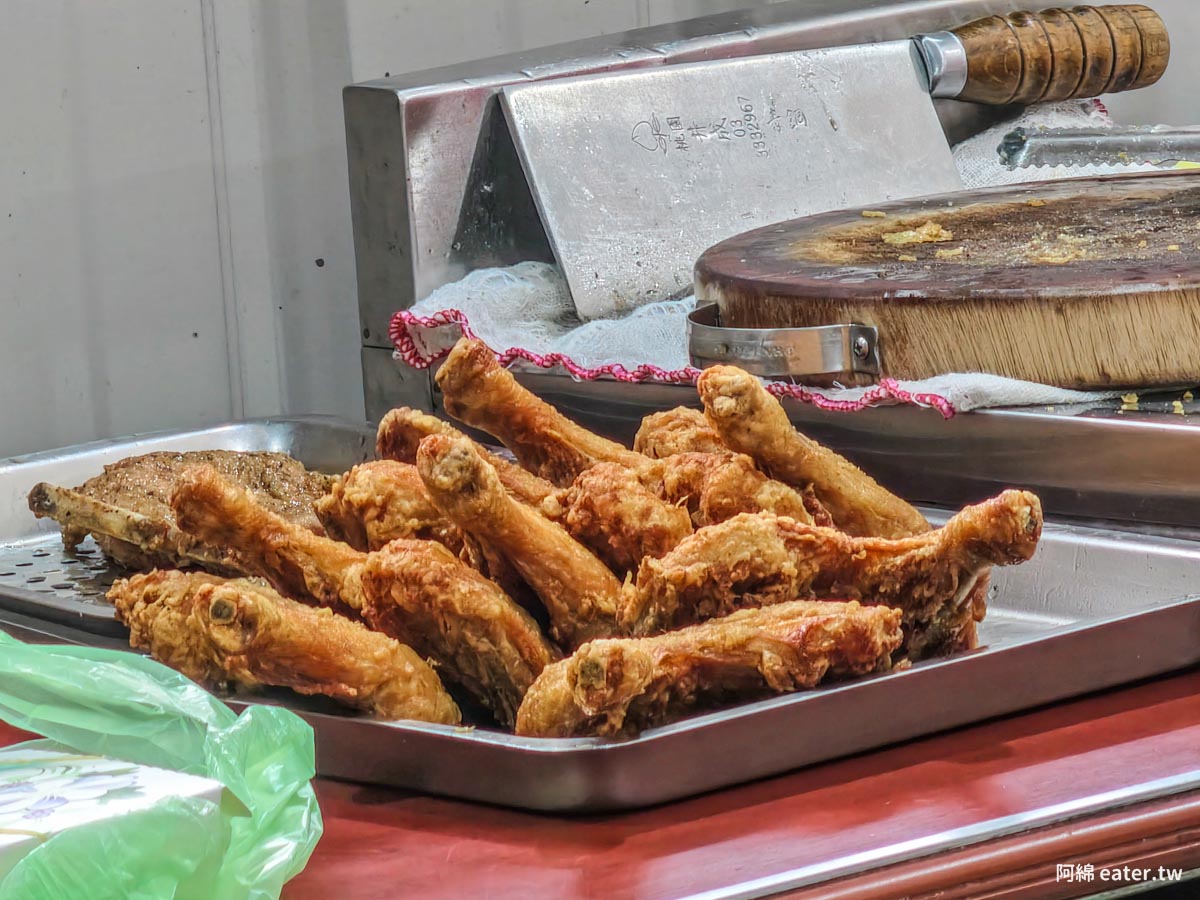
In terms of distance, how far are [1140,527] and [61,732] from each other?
105 centimetres

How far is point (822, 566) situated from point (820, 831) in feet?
0.76

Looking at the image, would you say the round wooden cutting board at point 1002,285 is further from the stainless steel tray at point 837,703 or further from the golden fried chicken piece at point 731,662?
the golden fried chicken piece at point 731,662

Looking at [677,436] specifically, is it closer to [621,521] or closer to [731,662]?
[621,521]

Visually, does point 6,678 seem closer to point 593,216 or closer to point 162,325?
point 593,216

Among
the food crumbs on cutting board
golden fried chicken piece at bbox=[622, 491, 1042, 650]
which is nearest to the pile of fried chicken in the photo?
golden fried chicken piece at bbox=[622, 491, 1042, 650]

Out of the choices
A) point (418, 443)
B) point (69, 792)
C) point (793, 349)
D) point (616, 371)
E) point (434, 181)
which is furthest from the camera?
point (434, 181)

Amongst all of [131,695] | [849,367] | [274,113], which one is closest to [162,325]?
[274,113]

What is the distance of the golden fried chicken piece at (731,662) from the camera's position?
1.10 m

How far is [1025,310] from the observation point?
1685 mm

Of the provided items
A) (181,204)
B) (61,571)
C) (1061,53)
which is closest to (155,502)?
(61,571)

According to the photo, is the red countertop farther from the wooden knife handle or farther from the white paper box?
the wooden knife handle

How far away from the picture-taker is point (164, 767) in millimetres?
1041

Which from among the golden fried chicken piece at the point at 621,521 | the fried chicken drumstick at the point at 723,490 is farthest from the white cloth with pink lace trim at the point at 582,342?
the golden fried chicken piece at the point at 621,521

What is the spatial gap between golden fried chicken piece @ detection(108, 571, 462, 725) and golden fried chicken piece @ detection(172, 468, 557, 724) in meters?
0.03
